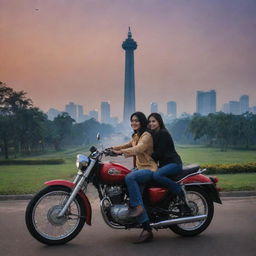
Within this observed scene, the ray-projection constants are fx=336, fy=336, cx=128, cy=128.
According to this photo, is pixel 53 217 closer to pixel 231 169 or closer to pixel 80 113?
pixel 231 169

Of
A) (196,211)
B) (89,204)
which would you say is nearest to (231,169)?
(196,211)

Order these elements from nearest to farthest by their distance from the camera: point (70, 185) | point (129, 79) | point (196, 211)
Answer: point (70, 185)
point (196, 211)
point (129, 79)

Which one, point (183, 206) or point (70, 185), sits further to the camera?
point (183, 206)

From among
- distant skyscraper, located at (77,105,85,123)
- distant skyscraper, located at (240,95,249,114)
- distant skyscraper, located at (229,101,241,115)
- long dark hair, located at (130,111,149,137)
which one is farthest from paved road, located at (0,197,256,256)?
distant skyscraper, located at (77,105,85,123)

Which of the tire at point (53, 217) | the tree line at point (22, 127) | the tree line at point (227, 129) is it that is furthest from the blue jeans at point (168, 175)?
the tree line at point (227, 129)

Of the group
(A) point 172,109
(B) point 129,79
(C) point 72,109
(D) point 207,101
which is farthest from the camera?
(B) point 129,79

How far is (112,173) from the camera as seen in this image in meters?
4.29

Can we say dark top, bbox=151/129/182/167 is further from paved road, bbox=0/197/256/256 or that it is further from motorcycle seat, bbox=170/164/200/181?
paved road, bbox=0/197/256/256

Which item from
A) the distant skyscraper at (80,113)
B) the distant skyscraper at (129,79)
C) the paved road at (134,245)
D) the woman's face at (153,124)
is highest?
the distant skyscraper at (129,79)

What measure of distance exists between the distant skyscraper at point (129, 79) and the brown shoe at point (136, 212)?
101m

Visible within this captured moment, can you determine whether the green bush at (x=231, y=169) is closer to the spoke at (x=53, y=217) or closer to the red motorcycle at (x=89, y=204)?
the red motorcycle at (x=89, y=204)

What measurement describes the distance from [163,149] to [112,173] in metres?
0.76

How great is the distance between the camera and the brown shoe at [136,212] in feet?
14.0

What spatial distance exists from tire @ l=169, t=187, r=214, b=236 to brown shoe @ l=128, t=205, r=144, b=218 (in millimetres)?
707
